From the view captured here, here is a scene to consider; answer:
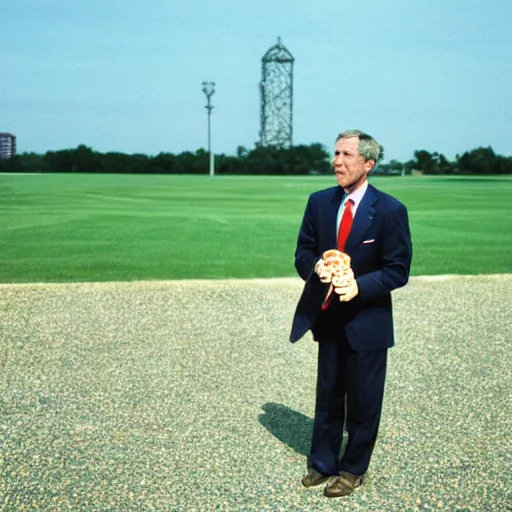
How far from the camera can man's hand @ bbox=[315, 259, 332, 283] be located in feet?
12.1

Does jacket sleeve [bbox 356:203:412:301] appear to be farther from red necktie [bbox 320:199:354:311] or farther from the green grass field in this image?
the green grass field

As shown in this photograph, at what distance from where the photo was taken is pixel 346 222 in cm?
387

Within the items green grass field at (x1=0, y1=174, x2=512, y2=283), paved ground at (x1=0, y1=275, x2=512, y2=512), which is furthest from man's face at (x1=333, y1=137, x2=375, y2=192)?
green grass field at (x1=0, y1=174, x2=512, y2=283)

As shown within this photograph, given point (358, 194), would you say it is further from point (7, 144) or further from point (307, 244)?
point (7, 144)

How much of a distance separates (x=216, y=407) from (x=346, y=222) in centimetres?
219

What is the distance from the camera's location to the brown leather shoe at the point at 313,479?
13.6 feet

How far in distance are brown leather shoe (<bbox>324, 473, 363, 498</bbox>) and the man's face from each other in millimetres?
1617

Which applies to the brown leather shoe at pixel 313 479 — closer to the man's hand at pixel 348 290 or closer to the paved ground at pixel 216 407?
the paved ground at pixel 216 407

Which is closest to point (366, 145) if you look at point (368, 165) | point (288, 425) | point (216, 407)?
point (368, 165)

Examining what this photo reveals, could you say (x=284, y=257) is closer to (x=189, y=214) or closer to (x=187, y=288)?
(x=187, y=288)

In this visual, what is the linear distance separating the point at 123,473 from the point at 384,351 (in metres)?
1.70

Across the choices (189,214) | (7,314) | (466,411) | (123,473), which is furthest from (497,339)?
(189,214)

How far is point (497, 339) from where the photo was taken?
25.0 feet

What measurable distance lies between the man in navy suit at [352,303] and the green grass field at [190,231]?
779 centimetres
